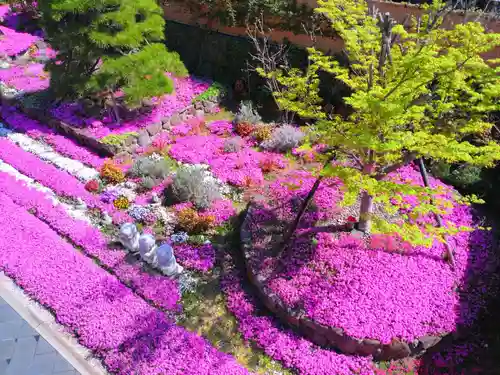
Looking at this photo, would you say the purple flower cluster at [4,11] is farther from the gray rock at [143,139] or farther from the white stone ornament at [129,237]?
the white stone ornament at [129,237]

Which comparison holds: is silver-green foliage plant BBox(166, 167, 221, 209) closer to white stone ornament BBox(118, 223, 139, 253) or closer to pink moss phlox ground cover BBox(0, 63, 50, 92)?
white stone ornament BBox(118, 223, 139, 253)

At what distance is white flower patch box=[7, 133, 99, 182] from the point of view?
36.1 feet

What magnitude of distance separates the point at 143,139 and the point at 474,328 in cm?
935

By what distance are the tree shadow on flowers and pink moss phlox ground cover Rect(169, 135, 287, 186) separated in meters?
5.18

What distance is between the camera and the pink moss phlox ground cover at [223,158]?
1074 cm

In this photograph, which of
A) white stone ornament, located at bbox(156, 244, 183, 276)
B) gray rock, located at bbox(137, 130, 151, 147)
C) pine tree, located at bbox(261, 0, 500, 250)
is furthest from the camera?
gray rock, located at bbox(137, 130, 151, 147)

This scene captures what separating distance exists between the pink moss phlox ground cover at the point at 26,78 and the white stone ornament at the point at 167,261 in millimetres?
9395

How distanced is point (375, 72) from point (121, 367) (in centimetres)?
642

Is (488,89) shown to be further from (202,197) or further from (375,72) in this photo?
(202,197)

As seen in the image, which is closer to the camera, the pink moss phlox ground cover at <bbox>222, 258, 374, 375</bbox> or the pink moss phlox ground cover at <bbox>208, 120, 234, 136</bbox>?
the pink moss phlox ground cover at <bbox>222, 258, 374, 375</bbox>

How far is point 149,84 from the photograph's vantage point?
38.3ft

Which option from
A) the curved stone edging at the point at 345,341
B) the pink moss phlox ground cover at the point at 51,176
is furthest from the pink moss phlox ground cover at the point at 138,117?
the curved stone edging at the point at 345,341

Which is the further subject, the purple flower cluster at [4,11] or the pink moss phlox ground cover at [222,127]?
the purple flower cluster at [4,11]

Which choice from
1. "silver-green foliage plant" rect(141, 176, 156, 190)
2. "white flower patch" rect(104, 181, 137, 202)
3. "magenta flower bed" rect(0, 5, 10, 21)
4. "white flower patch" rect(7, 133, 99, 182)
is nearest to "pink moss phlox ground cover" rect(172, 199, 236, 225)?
"silver-green foliage plant" rect(141, 176, 156, 190)
